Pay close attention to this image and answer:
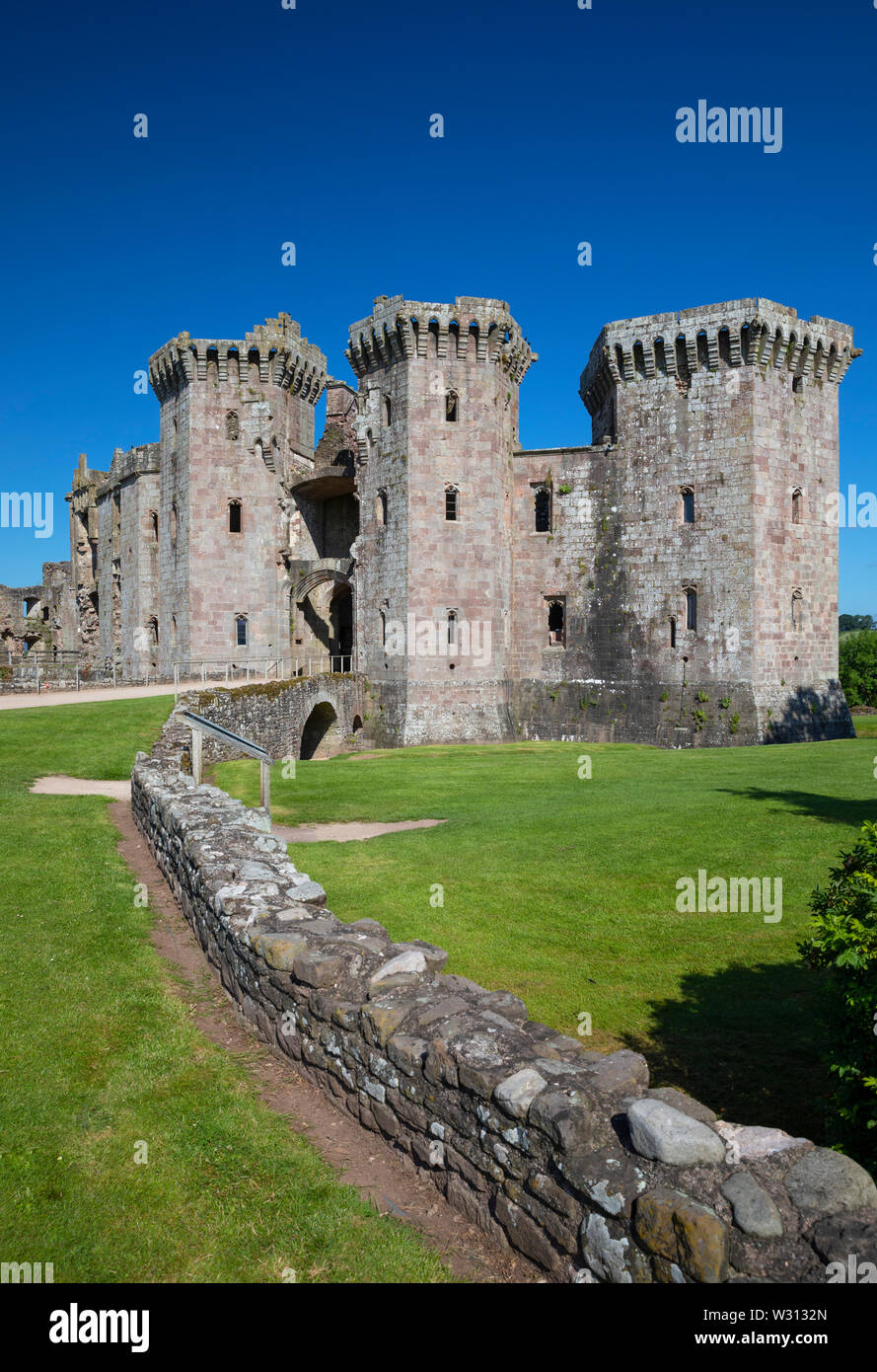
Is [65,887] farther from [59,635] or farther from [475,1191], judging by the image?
[59,635]

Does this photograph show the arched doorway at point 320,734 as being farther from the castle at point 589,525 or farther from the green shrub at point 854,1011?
the green shrub at point 854,1011

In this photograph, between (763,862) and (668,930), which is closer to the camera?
(668,930)

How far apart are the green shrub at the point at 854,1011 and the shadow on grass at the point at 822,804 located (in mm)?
9225

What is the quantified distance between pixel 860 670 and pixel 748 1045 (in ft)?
216

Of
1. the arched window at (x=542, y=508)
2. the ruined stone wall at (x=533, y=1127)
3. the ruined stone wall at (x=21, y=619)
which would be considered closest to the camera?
the ruined stone wall at (x=533, y=1127)

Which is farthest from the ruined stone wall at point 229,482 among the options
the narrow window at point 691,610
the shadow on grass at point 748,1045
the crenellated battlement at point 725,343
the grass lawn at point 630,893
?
the shadow on grass at point 748,1045

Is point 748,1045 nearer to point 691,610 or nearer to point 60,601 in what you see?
point 691,610

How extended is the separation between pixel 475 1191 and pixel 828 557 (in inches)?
1359

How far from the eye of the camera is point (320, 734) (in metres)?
35.2

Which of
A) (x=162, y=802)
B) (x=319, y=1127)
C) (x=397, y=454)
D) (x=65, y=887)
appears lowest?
(x=319, y=1127)

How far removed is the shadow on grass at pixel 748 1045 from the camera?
611 centimetres

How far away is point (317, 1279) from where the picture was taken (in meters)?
4.09

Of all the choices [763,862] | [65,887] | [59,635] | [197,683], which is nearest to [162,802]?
[65,887]
